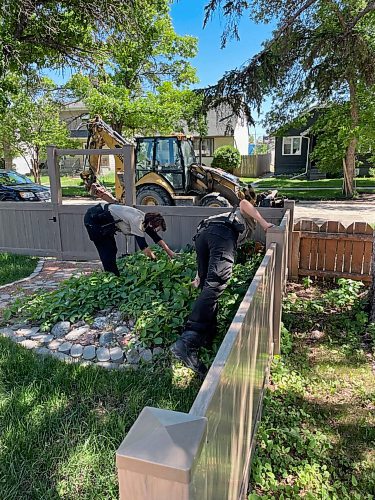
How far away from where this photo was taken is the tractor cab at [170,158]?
1127 cm


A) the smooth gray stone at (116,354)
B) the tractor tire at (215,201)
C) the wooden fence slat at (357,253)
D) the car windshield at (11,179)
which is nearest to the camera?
the smooth gray stone at (116,354)

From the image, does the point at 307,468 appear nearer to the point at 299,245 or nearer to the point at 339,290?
the point at 339,290

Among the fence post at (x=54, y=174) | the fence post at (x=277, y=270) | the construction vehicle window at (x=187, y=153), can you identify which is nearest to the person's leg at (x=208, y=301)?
the fence post at (x=277, y=270)

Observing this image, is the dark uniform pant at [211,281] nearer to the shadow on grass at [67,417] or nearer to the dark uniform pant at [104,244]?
the shadow on grass at [67,417]

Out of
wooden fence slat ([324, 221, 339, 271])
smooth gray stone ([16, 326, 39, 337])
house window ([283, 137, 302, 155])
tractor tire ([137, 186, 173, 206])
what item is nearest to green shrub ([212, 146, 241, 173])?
house window ([283, 137, 302, 155])

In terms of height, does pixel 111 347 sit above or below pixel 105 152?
below

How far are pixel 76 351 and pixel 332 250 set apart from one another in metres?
3.62

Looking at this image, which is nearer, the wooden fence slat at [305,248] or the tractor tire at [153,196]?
the wooden fence slat at [305,248]

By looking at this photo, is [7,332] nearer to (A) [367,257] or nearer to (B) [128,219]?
(B) [128,219]

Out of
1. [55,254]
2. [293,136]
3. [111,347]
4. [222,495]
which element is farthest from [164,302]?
[293,136]

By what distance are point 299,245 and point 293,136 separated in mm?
25057

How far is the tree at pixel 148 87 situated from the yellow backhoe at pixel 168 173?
544 cm

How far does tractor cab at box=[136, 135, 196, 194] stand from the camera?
37.0ft

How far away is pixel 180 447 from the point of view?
2.77 ft
